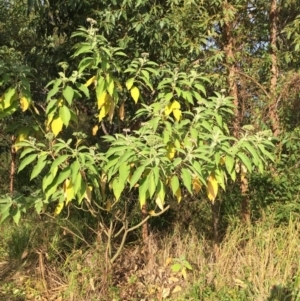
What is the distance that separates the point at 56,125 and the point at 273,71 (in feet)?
8.84

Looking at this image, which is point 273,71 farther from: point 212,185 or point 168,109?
point 212,185

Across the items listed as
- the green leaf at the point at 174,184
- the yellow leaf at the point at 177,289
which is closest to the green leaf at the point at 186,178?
the green leaf at the point at 174,184

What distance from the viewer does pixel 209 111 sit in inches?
133

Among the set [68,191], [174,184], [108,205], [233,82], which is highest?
[233,82]

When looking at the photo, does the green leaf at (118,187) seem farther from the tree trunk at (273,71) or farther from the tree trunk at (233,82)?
the tree trunk at (273,71)

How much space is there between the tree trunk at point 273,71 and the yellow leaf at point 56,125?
2454 millimetres

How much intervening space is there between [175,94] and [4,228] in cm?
311

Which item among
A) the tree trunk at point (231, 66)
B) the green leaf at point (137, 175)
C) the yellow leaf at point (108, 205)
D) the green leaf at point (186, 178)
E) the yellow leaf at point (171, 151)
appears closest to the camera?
the green leaf at point (137, 175)

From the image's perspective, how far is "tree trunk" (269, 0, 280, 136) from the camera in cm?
465

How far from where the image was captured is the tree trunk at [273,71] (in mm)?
4652

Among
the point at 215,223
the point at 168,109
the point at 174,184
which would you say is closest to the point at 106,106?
the point at 168,109

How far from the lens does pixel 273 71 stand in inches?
188

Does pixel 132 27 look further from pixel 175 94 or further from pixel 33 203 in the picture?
pixel 33 203

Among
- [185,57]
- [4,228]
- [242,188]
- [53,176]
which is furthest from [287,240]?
[4,228]
